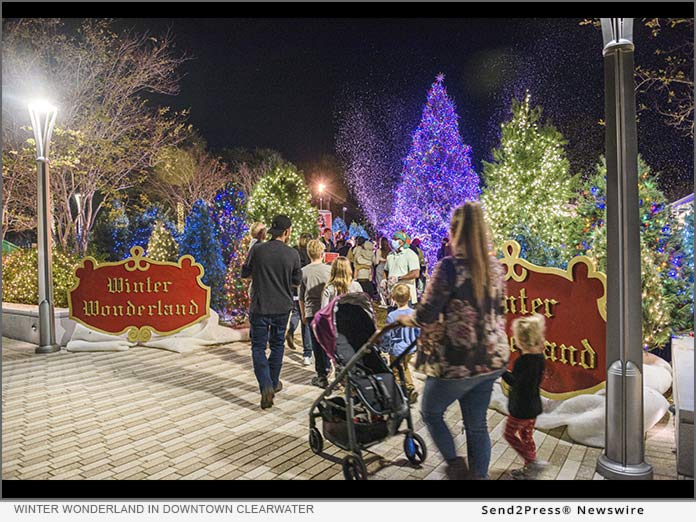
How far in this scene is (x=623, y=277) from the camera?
295 centimetres

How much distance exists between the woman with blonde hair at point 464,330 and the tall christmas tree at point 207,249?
5.68 m

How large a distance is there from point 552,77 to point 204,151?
72.4 feet

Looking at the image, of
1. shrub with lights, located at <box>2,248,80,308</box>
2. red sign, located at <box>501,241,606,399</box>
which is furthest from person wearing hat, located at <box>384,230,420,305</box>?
shrub with lights, located at <box>2,248,80,308</box>

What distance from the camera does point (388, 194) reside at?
2933cm

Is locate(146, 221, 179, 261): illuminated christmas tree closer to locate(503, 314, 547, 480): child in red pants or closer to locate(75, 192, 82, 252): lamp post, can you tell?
locate(75, 192, 82, 252): lamp post

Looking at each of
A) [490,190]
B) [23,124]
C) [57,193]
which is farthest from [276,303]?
[57,193]

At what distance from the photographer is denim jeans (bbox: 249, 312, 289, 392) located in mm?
4238

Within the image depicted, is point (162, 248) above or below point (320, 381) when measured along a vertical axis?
above

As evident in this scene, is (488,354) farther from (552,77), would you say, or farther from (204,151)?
(204,151)

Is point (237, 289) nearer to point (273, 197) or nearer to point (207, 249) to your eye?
point (207, 249)

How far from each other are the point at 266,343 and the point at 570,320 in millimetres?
2763

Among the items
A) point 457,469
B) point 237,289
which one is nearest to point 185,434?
point 457,469

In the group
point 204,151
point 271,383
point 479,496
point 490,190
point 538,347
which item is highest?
point 204,151

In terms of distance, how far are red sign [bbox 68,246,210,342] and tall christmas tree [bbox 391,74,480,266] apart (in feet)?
24.5
